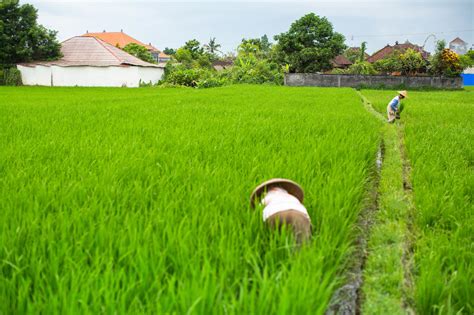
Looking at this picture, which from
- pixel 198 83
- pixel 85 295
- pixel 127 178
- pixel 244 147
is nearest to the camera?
pixel 85 295

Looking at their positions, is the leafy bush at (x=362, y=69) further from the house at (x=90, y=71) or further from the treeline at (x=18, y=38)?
the treeline at (x=18, y=38)

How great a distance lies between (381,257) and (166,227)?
71cm

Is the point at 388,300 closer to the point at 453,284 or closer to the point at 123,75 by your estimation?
the point at 453,284

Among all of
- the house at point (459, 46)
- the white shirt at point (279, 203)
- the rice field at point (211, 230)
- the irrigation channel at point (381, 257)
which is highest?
the house at point (459, 46)

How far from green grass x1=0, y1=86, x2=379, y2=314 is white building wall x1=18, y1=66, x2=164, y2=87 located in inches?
921

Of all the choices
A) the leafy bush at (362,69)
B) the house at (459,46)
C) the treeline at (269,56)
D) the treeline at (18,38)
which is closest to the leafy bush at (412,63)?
the treeline at (269,56)

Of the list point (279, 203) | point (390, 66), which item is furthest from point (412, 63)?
point (279, 203)

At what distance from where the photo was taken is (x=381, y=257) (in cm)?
143

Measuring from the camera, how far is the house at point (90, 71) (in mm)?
25016

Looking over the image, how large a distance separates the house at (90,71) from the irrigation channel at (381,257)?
2469 cm

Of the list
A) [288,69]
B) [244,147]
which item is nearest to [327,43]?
[288,69]

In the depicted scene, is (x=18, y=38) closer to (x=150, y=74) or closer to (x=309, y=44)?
(x=150, y=74)

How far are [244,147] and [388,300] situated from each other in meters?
1.80

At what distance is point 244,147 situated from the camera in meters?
2.89
